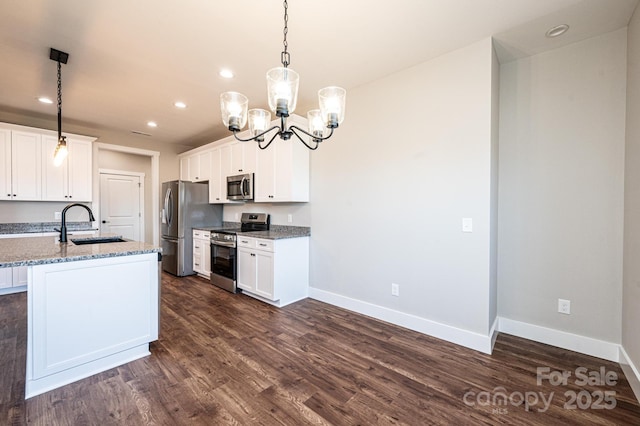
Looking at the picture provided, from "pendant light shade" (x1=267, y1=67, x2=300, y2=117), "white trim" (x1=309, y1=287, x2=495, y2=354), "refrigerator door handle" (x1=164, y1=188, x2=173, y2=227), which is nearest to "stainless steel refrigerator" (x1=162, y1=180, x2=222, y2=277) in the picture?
"refrigerator door handle" (x1=164, y1=188, x2=173, y2=227)

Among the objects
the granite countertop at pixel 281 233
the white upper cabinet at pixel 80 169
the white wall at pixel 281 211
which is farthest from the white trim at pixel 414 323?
the white upper cabinet at pixel 80 169

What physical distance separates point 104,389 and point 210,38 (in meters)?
2.79

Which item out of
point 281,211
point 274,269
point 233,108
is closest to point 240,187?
point 281,211

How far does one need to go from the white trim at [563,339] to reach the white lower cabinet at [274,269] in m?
2.33

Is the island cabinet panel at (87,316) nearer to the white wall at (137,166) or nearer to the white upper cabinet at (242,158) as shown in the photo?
the white upper cabinet at (242,158)

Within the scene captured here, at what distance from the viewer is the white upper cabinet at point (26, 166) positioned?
398 cm

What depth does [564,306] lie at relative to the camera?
2.45 meters

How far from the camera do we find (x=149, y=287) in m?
2.27

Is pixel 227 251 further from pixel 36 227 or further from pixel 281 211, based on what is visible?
pixel 36 227

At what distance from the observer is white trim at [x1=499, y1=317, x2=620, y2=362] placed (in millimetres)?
2266

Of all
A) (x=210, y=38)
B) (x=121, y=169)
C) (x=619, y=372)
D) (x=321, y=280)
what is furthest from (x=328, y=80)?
(x=121, y=169)

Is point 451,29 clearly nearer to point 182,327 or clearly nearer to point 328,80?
point 328,80

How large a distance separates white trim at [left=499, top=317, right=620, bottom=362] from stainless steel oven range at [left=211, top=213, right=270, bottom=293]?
3.29 m

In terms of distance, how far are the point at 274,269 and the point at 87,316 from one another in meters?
1.80
